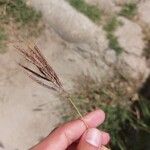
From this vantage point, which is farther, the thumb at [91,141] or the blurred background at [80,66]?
the blurred background at [80,66]

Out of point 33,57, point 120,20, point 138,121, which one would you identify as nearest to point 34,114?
point 138,121

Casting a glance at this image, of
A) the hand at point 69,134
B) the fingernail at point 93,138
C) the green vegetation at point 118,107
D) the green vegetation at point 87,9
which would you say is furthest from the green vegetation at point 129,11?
the fingernail at point 93,138

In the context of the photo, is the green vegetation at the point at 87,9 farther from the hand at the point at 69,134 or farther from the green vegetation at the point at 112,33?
the hand at the point at 69,134

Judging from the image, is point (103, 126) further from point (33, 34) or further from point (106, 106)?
point (33, 34)

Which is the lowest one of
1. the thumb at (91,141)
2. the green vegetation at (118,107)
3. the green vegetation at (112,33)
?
the green vegetation at (118,107)

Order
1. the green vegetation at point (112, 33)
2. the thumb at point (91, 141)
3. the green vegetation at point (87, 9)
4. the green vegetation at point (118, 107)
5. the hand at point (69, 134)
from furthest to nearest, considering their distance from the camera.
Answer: the green vegetation at point (87, 9) < the green vegetation at point (112, 33) < the green vegetation at point (118, 107) < the hand at point (69, 134) < the thumb at point (91, 141)

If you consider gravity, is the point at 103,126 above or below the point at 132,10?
below

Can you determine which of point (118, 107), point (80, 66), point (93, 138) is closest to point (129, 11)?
point (80, 66)
